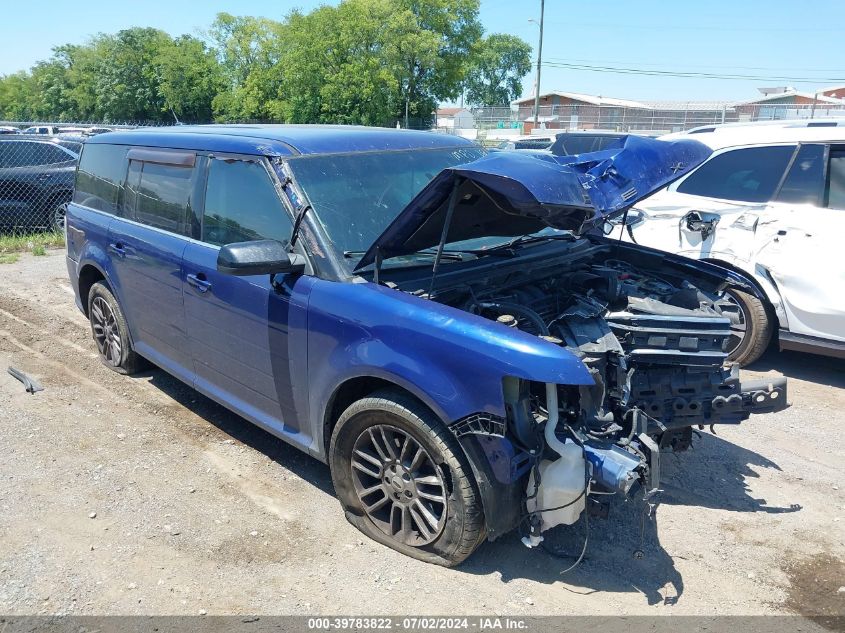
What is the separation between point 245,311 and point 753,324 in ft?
13.5

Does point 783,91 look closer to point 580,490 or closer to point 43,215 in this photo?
point 43,215

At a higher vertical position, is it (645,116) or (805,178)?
(645,116)

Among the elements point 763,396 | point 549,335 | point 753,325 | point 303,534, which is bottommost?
point 303,534

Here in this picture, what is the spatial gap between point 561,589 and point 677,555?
687mm

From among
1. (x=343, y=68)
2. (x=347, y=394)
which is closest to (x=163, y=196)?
(x=347, y=394)

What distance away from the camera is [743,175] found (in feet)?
19.4

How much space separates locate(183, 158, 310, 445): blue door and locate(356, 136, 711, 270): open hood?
0.53m

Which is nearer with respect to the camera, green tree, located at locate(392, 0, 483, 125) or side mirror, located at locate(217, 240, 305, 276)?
side mirror, located at locate(217, 240, 305, 276)

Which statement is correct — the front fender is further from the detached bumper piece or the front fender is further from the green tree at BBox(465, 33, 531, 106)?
the green tree at BBox(465, 33, 531, 106)

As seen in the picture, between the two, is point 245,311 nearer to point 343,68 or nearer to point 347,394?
point 347,394

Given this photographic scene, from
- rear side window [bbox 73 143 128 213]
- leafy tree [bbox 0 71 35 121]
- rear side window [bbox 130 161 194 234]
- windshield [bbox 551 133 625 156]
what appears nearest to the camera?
rear side window [bbox 130 161 194 234]

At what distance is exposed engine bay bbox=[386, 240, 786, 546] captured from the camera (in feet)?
9.37

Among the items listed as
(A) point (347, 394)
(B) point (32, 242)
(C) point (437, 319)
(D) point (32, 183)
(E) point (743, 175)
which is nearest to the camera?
(C) point (437, 319)

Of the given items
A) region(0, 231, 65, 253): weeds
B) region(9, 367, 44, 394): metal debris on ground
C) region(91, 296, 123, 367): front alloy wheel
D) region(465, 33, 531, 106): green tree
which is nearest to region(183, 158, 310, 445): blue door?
region(91, 296, 123, 367): front alloy wheel
